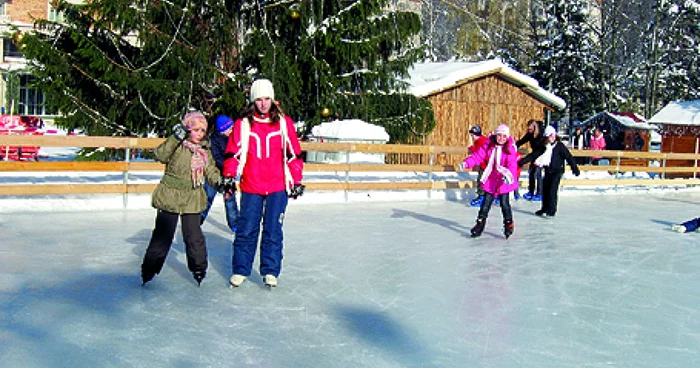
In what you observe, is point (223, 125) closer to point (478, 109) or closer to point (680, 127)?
point (478, 109)

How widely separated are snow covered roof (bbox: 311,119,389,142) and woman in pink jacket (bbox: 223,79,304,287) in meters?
8.56

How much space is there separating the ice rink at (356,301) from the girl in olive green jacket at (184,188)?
28 centimetres

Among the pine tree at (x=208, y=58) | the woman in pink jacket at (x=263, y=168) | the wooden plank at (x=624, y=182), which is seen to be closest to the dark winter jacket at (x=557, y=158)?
the wooden plank at (x=624, y=182)

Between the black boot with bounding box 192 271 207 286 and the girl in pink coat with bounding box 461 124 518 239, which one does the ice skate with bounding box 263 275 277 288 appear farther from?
the girl in pink coat with bounding box 461 124 518 239

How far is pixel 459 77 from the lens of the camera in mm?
18281

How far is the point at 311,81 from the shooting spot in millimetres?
14547

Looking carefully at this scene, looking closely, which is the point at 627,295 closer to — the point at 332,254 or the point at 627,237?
the point at 332,254

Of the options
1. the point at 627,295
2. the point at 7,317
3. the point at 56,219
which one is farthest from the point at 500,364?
the point at 56,219

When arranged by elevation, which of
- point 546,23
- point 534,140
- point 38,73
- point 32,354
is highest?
point 546,23

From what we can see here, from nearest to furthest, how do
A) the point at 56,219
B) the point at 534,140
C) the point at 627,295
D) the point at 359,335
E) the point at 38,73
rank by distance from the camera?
1. the point at 359,335
2. the point at 627,295
3. the point at 56,219
4. the point at 534,140
5. the point at 38,73

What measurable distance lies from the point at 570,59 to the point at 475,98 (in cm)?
1655

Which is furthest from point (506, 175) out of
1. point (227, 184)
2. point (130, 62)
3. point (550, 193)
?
point (130, 62)

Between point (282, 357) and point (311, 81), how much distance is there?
11.6 meters

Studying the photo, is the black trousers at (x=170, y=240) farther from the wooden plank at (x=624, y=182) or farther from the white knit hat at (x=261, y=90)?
the wooden plank at (x=624, y=182)
